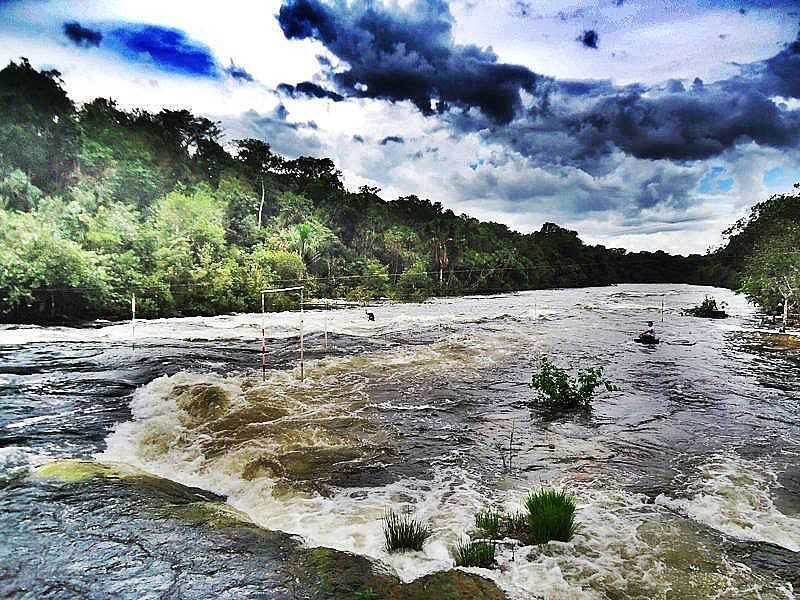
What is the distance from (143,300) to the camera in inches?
1069

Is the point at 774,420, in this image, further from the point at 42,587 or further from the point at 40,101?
the point at 40,101

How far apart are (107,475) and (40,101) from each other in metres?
41.8

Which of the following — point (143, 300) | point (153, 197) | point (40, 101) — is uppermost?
point (40, 101)

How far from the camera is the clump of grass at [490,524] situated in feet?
18.5

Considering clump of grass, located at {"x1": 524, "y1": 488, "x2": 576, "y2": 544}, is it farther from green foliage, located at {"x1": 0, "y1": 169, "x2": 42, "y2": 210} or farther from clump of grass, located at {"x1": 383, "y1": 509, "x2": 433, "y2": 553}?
green foliage, located at {"x1": 0, "y1": 169, "x2": 42, "y2": 210}

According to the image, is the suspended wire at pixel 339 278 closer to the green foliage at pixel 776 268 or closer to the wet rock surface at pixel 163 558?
the green foliage at pixel 776 268

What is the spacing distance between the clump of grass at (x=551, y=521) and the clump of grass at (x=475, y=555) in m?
0.60

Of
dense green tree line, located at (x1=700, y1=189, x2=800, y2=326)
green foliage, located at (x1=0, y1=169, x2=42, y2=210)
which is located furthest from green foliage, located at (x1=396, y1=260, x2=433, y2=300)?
green foliage, located at (x1=0, y1=169, x2=42, y2=210)

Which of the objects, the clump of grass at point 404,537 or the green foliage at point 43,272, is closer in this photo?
the clump of grass at point 404,537

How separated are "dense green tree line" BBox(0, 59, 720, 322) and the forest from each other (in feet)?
0.35

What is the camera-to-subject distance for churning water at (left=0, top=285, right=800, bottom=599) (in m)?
4.97

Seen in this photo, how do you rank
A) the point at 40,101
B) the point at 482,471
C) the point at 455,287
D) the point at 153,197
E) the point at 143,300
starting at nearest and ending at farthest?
the point at 482,471 → the point at 143,300 → the point at 40,101 → the point at 153,197 → the point at 455,287

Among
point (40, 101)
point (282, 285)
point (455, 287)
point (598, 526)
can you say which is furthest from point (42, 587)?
point (455, 287)

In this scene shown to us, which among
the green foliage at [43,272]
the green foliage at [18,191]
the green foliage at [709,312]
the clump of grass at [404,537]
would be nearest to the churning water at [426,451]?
the clump of grass at [404,537]
